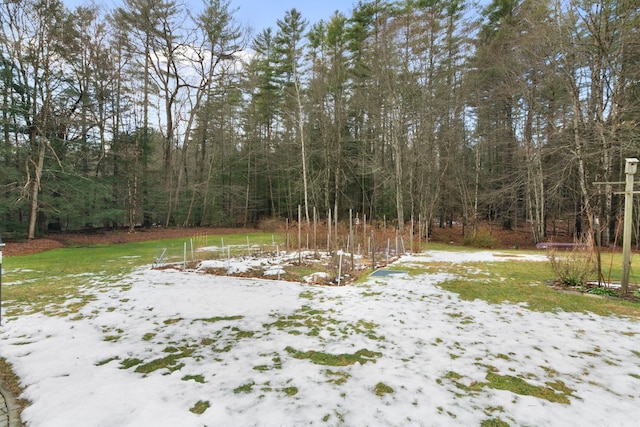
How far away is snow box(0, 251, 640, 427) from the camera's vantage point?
6.59 feet

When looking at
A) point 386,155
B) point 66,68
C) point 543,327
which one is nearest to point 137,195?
point 66,68

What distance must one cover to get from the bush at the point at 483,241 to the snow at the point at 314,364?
1062cm

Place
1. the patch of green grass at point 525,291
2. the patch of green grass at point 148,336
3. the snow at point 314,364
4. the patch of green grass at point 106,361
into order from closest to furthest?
the snow at point 314,364 → the patch of green grass at point 106,361 → the patch of green grass at point 148,336 → the patch of green grass at point 525,291

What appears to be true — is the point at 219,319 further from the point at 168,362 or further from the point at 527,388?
the point at 527,388

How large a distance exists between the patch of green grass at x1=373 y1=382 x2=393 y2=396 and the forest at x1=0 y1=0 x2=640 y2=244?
35.8 ft

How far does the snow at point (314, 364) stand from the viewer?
6.59 ft

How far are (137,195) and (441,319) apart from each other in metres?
18.6

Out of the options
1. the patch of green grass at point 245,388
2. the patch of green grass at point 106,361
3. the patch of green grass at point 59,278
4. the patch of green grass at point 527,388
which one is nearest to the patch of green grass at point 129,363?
the patch of green grass at point 106,361

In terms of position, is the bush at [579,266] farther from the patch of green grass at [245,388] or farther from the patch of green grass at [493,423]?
the patch of green grass at [245,388]

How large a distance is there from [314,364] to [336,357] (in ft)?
0.82

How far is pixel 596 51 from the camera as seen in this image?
26.3 ft

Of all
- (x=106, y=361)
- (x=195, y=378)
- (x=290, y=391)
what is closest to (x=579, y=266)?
(x=290, y=391)

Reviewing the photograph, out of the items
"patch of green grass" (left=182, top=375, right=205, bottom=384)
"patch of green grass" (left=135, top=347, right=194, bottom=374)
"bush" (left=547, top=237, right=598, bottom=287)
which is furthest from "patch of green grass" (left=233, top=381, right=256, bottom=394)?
"bush" (left=547, top=237, right=598, bottom=287)

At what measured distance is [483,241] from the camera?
13875 mm
